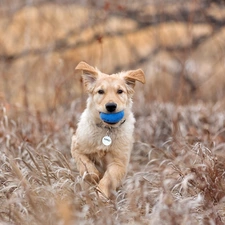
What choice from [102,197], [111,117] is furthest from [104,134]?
[102,197]

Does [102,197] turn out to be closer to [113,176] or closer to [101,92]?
[113,176]

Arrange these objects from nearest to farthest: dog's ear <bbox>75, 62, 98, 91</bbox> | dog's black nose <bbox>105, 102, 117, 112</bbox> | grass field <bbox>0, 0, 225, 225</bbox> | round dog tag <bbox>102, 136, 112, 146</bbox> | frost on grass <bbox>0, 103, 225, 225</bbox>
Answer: frost on grass <bbox>0, 103, 225, 225</bbox> < grass field <bbox>0, 0, 225, 225</bbox> < dog's black nose <bbox>105, 102, 117, 112</bbox> < round dog tag <bbox>102, 136, 112, 146</bbox> < dog's ear <bbox>75, 62, 98, 91</bbox>

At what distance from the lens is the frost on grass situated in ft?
13.1

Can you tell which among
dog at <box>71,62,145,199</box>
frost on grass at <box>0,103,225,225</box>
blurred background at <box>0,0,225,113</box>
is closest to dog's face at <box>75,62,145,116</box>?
dog at <box>71,62,145,199</box>

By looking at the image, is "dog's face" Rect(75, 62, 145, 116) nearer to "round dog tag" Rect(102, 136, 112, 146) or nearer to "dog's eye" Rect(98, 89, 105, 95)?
"dog's eye" Rect(98, 89, 105, 95)

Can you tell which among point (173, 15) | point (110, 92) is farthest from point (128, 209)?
point (173, 15)

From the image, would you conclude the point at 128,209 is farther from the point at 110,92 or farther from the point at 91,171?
the point at 110,92

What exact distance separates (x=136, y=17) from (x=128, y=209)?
22.2ft

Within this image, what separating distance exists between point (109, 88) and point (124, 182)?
34.5 inches

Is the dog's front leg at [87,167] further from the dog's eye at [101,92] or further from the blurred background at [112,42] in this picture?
the blurred background at [112,42]

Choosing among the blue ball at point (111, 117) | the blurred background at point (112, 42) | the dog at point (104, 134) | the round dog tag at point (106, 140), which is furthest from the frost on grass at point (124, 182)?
the blurred background at point (112, 42)

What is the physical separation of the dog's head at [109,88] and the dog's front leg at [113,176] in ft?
1.56

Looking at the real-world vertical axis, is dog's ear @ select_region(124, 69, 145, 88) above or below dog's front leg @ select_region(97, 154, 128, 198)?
above

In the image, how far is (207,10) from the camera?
10062mm
